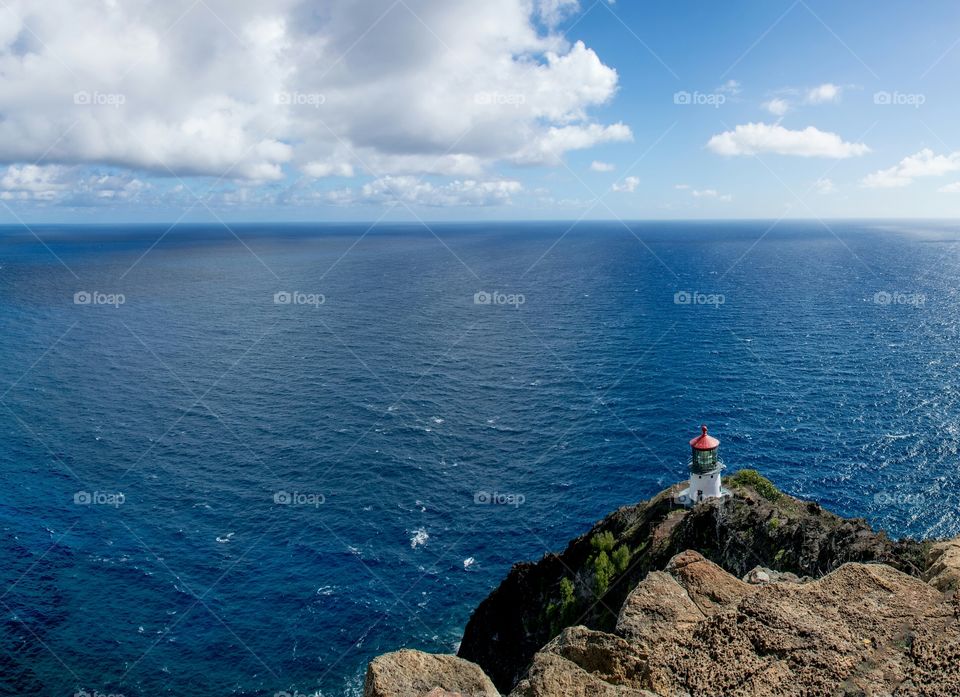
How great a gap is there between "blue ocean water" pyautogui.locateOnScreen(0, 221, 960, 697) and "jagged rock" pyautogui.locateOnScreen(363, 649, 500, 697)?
3048cm

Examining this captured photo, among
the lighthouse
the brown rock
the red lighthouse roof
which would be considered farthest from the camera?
the lighthouse

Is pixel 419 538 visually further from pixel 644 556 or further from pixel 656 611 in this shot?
pixel 656 611

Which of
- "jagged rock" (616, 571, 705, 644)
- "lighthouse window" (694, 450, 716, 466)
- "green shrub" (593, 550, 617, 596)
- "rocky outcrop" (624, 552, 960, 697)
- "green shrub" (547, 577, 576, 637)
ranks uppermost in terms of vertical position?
"rocky outcrop" (624, 552, 960, 697)

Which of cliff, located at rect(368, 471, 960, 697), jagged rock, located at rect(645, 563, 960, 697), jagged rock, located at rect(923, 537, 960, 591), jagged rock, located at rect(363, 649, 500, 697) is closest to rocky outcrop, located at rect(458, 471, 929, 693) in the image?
cliff, located at rect(368, 471, 960, 697)

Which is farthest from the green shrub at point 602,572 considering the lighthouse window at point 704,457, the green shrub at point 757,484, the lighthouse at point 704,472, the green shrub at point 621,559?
the green shrub at point 757,484

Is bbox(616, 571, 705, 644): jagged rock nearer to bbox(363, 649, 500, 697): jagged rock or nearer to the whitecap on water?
bbox(363, 649, 500, 697): jagged rock

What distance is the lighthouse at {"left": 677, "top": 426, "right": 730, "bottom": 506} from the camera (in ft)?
147

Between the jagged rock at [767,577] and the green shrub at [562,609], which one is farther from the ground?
the jagged rock at [767,577]

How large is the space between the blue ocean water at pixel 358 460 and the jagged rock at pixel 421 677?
100.0 feet

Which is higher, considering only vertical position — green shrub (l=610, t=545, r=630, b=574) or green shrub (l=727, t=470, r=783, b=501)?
green shrub (l=727, t=470, r=783, b=501)

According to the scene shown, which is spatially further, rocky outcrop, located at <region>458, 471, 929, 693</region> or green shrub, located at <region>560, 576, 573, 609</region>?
green shrub, located at <region>560, 576, 573, 609</region>

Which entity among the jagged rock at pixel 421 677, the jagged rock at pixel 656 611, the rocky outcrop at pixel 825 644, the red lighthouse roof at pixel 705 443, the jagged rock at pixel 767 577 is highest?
the rocky outcrop at pixel 825 644

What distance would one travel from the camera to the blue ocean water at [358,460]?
49938 millimetres

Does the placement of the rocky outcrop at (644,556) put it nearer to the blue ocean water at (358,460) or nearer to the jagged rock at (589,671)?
the blue ocean water at (358,460)
